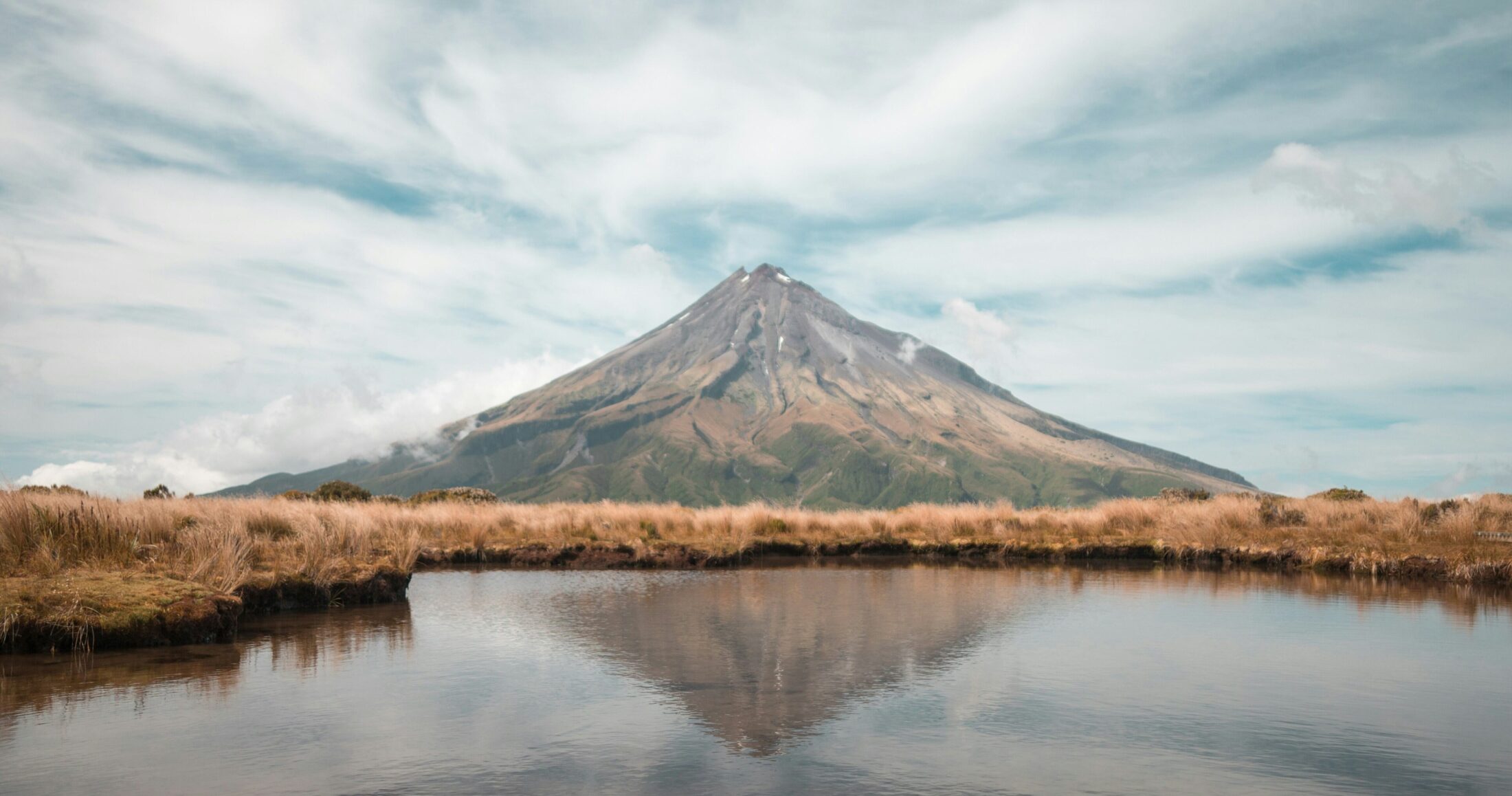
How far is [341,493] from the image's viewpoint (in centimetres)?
3912

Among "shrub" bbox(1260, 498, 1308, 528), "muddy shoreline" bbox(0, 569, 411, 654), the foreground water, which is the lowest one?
the foreground water

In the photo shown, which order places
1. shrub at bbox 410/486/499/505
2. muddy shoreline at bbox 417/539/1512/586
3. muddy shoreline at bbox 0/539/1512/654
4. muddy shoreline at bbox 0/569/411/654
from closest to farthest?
muddy shoreline at bbox 0/569/411/654 < muddy shoreline at bbox 0/539/1512/654 < muddy shoreline at bbox 417/539/1512/586 < shrub at bbox 410/486/499/505

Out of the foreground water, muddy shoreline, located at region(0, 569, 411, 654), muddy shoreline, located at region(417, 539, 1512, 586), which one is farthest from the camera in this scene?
muddy shoreline, located at region(417, 539, 1512, 586)

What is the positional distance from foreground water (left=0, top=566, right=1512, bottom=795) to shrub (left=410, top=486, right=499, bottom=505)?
24.3m

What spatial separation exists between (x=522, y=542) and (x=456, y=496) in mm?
16064

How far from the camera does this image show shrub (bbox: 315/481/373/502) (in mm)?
36531

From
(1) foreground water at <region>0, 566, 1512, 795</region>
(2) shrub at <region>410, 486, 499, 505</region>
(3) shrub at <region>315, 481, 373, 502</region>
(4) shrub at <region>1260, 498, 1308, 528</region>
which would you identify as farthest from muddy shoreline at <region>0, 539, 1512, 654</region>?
(3) shrub at <region>315, 481, 373, 502</region>

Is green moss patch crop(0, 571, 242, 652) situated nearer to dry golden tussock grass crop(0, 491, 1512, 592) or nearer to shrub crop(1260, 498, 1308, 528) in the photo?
dry golden tussock grass crop(0, 491, 1512, 592)

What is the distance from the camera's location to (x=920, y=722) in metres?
8.32

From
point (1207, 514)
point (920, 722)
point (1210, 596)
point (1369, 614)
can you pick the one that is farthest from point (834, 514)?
point (920, 722)

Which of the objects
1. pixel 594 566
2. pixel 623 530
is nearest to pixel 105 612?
pixel 594 566

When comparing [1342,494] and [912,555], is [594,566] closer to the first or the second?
[912,555]

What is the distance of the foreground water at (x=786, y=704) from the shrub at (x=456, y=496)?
79.7 feet

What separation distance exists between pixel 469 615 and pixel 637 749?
7.78 meters
